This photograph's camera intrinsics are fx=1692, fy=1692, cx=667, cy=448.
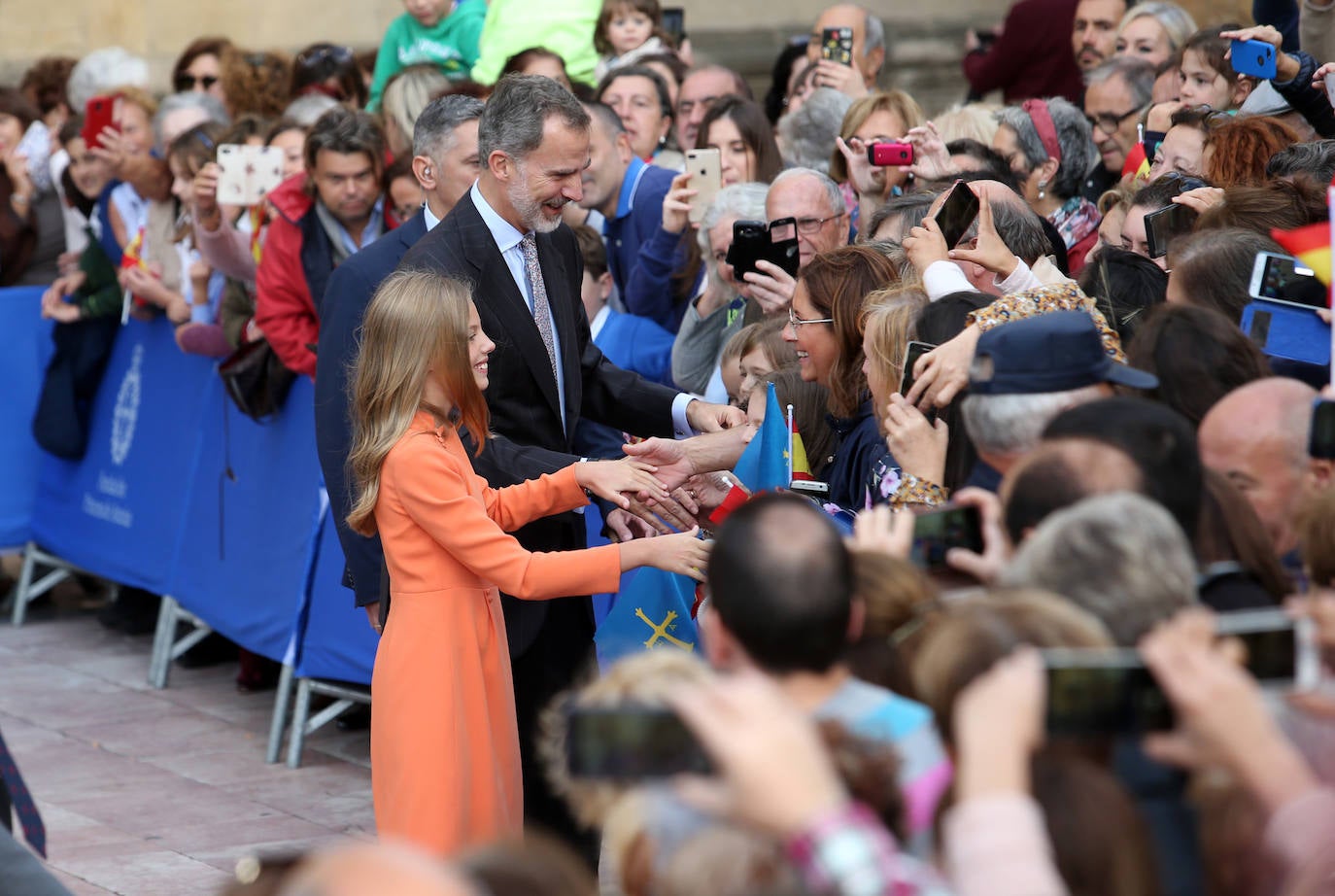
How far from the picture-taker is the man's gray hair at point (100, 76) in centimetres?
1050

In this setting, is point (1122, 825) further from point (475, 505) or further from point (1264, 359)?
point (475, 505)

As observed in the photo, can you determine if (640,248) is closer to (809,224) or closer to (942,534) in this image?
(809,224)

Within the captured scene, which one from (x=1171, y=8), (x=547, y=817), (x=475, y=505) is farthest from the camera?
(x=1171, y=8)

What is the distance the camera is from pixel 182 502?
773 cm

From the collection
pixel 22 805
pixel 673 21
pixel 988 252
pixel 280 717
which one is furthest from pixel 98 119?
pixel 988 252

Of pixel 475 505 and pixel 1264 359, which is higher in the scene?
pixel 1264 359

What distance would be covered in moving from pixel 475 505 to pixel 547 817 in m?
1.10

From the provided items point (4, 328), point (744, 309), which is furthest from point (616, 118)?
point (4, 328)

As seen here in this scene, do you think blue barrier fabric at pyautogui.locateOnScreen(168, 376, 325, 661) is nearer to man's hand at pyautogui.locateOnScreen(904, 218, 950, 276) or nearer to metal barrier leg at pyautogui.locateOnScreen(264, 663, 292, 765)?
metal barrier leg at pyautogui.locateOnScreen(264, 663, 292, 765)

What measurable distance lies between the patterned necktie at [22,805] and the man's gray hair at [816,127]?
14.4ft

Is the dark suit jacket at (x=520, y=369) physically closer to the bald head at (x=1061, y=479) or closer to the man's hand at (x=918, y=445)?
the man's hand at (x=918, y=445)

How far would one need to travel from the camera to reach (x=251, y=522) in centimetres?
712

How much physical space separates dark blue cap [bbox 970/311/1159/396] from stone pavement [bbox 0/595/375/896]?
127 inches

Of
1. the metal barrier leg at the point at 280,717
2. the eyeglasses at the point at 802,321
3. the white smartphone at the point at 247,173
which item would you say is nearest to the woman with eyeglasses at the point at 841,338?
the eyeglasses at the point at 802,321
